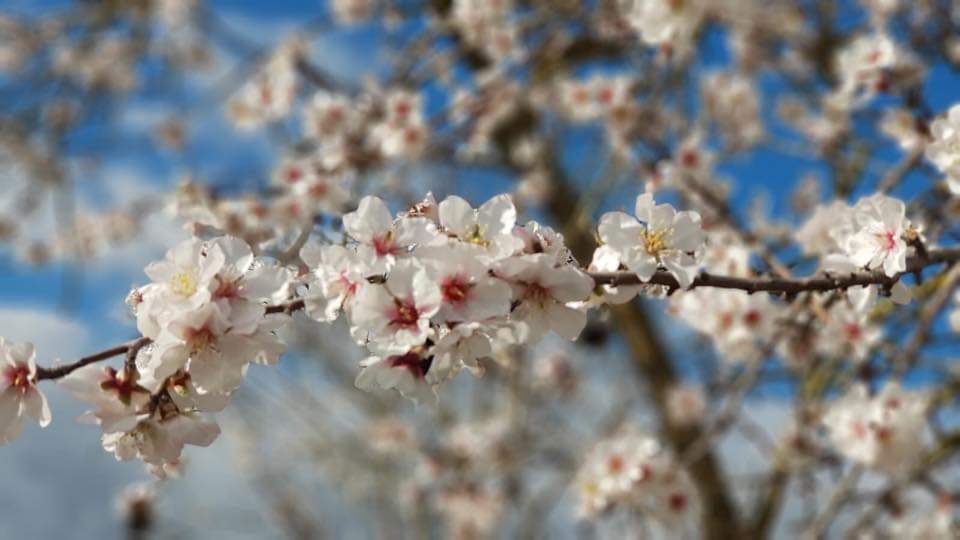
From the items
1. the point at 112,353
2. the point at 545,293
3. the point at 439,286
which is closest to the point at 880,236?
the point at 545,293

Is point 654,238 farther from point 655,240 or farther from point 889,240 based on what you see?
point 889,240

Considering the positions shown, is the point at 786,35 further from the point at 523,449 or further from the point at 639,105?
the point at 523,449

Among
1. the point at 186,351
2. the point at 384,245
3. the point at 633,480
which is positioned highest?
the point at 633,480

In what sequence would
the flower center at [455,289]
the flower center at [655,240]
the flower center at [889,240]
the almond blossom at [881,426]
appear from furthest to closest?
1. the almond blossom at [881,426]
2. the flower center at [889,240]
3. the flower center at [655,240]
4. the flower center at [455,289]

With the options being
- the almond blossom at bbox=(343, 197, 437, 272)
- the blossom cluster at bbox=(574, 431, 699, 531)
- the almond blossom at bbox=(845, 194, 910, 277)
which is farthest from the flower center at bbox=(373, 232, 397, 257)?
the blossom cluster at bbox=(574, 431, 699, 531)

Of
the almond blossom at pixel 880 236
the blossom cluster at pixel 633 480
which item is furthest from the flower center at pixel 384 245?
the blossom cluster at pixel 633 480

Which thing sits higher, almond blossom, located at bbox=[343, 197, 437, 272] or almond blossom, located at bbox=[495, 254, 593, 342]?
almond blossom, located at bbox=[343, 197, 437, 272]

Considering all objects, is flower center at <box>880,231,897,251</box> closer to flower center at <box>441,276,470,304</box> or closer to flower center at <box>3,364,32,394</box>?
flower center at <box>441,276,470,304</box>

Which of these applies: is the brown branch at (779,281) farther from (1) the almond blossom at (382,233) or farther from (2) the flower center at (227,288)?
(2) the flower center at (227,288)

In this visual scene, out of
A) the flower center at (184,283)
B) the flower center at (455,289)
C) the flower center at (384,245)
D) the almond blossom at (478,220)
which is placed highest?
the almond blossom at (478,220)

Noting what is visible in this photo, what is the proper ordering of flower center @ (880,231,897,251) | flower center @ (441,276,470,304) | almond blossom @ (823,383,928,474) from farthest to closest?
almond blossom @ (823,383,928,474)
flower center @ (880,231,897,251)
flower center @ (441,276,470,304)

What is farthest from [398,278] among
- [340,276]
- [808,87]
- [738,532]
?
[808,87]

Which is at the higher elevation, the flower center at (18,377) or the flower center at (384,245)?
the flower center at (384,245)
